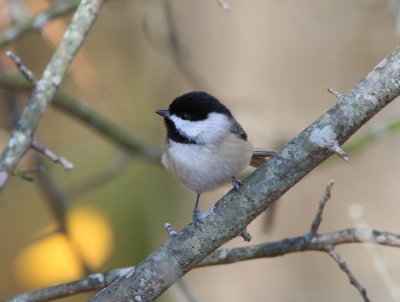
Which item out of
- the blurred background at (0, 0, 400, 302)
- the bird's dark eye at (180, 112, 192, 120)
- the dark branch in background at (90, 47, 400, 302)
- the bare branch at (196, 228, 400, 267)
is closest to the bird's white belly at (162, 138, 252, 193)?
the bird's dark eye at (180, 112, 192, 120)

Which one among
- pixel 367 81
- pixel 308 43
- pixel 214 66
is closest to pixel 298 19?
pixel 308 43

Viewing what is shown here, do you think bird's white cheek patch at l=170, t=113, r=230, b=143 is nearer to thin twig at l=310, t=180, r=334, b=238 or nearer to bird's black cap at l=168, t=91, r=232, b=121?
bird's black cap at l=168, t=91, r=232, b=121

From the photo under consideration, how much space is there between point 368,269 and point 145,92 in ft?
8.67

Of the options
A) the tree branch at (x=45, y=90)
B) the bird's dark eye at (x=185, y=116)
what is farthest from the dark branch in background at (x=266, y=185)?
the bird's dark eye at (x=185, y=116)

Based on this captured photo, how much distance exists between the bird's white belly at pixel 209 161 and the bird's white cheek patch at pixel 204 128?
0.05m

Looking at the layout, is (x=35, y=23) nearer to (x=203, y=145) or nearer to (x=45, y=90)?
(x=45, y=90)

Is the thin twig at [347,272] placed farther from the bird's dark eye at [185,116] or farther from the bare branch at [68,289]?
the bird's dark eye at [185,116]

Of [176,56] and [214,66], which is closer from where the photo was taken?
[176,56]

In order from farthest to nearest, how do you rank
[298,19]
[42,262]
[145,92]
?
1. [145,92]
2. [298,19]
3. [42,262]

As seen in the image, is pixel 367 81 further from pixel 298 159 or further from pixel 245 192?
pixel 245 192

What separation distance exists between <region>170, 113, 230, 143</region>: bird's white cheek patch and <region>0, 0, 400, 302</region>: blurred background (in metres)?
1.57

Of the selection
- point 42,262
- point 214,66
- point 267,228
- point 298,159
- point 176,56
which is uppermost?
point 214,66

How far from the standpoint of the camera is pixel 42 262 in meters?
4.64

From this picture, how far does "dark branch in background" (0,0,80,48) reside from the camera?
379cm
